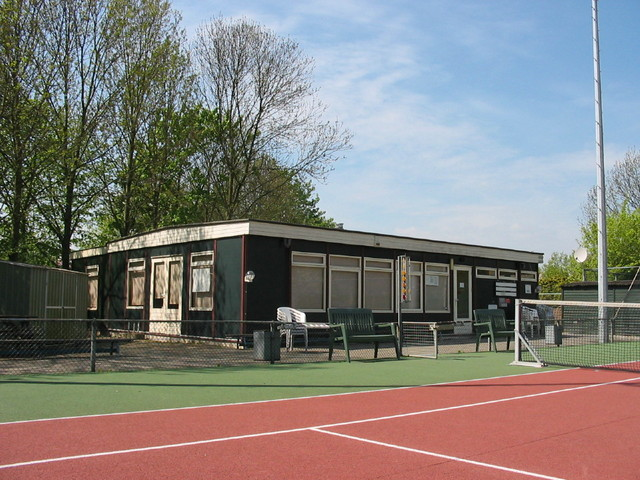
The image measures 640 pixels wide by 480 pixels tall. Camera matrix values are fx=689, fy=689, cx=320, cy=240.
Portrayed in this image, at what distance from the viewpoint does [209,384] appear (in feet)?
37.6

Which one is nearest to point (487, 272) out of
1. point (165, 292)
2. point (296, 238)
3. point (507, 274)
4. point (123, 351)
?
point (507, 274)

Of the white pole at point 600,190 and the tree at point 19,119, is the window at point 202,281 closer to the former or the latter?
the tree at point 19,119

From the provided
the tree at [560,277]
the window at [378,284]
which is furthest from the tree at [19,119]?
the tree at [560,277]

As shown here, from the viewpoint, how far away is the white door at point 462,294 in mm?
26070

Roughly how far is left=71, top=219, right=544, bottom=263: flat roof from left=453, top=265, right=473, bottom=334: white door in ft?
2.34

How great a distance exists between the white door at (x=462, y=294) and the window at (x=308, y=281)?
21.7ft

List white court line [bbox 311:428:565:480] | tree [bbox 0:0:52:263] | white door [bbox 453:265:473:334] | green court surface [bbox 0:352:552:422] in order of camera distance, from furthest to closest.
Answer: white door [bbox 453:265:473:334]
tree [bbox 0:0:52:263]
green court surface [bbox 0:352:552:422]
white court line [bbox 311:428:565:480]

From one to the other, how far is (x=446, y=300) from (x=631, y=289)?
8.53 metres

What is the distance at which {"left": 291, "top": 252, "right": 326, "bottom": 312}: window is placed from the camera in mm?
21000

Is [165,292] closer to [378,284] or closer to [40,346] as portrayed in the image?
[378,284]

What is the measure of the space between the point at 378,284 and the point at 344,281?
1587 millimetres

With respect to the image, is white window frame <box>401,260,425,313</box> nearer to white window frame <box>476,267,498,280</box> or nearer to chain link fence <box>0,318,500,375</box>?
white window frame <box>476,267,498,280</box>

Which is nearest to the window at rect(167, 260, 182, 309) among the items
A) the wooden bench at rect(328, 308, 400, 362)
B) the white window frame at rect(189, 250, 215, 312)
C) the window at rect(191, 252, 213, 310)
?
the white window frame at rect(189, 250, 215, 312)

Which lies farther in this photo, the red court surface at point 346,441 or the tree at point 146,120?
the tree at point 146,120
